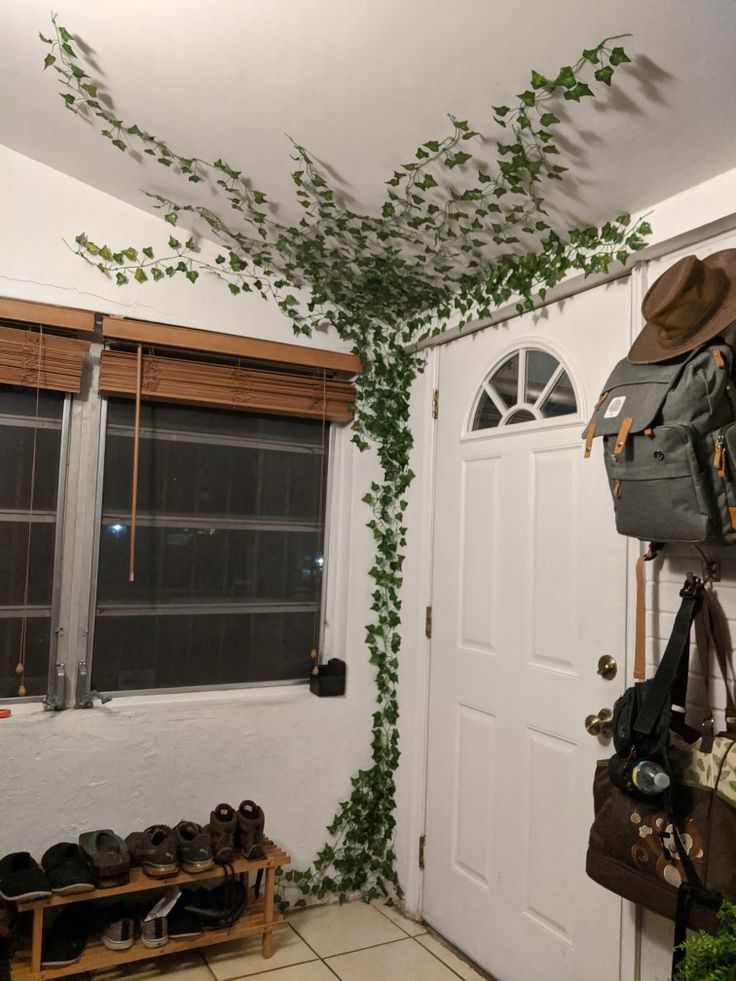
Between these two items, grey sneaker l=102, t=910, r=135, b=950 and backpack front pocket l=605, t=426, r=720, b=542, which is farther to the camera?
grey sneaker l=102, t=910, r=135, b=950

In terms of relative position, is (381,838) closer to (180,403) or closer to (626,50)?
(180,403)

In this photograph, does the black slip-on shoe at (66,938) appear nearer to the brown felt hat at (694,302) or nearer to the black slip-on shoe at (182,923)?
the black slip-on shoe at (182,923)

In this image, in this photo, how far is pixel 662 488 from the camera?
1.63 metres

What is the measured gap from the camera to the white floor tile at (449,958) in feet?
7.72

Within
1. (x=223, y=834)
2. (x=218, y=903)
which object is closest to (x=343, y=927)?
(x=218, y=903)

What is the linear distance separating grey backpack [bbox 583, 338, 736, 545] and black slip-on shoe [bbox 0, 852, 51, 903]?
1887mm

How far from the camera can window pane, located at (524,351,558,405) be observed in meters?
2.34

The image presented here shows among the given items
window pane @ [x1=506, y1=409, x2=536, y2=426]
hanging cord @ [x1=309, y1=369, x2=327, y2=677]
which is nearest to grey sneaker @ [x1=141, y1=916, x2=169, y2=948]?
hanging cord @ [x1=309, y1=369, x2=327, y2=677]

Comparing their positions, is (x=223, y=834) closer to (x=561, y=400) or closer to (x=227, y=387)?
(x=227, y=387)

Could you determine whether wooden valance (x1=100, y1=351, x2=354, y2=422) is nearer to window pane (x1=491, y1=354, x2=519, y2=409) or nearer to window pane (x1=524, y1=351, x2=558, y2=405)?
window pane (x1=491, y1=354, x2=519, y2=409)

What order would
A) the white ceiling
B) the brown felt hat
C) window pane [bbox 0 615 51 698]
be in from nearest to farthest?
the white ceiling, the brown felt hat, window pane [bbox 0 615 51 698]

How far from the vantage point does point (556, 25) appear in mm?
1478

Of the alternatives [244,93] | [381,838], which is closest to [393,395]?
[244,93]

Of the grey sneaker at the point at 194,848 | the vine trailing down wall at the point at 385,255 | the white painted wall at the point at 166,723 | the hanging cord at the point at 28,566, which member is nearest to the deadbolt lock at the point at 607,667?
the vine trailing down wall at the point at 385,255
